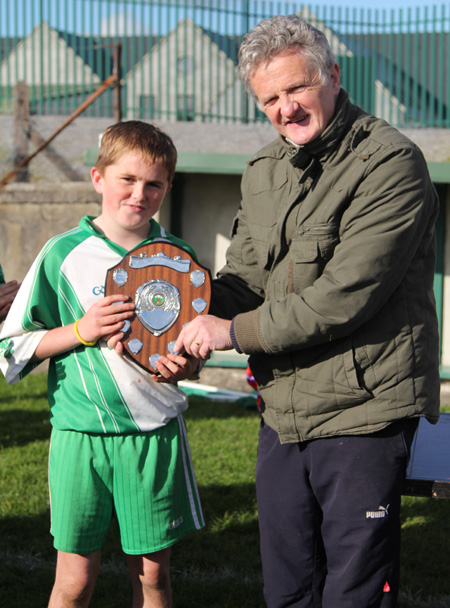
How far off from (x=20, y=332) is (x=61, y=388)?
0.24 metres

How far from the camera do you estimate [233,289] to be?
271cm

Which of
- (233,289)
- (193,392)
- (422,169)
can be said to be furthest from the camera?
(193,392)

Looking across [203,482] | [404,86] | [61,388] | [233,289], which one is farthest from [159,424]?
[404,86]

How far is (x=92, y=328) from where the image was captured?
2.51m

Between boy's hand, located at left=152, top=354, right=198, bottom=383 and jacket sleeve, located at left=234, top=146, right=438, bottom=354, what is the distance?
0.42 metres

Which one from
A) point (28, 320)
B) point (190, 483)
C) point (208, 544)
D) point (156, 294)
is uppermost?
point (156, 294)

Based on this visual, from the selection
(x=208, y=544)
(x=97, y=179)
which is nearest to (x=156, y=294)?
(x=97, y=179)

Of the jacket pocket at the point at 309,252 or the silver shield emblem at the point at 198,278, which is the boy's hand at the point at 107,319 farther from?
the jacket pocket at the point at 309,252

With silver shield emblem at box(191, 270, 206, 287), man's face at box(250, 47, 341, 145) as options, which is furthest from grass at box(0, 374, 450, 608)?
man's face at box(250, 47, 341, 145)

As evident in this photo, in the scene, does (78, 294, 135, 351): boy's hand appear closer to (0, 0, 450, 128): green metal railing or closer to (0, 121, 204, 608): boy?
(0, 121, 204, 608): boy

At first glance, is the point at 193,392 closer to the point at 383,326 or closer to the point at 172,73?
the point at 383,326

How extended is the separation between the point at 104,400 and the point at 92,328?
10.3 inches

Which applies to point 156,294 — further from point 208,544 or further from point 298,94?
point 208,544

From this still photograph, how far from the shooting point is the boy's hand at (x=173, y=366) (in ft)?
8.29
